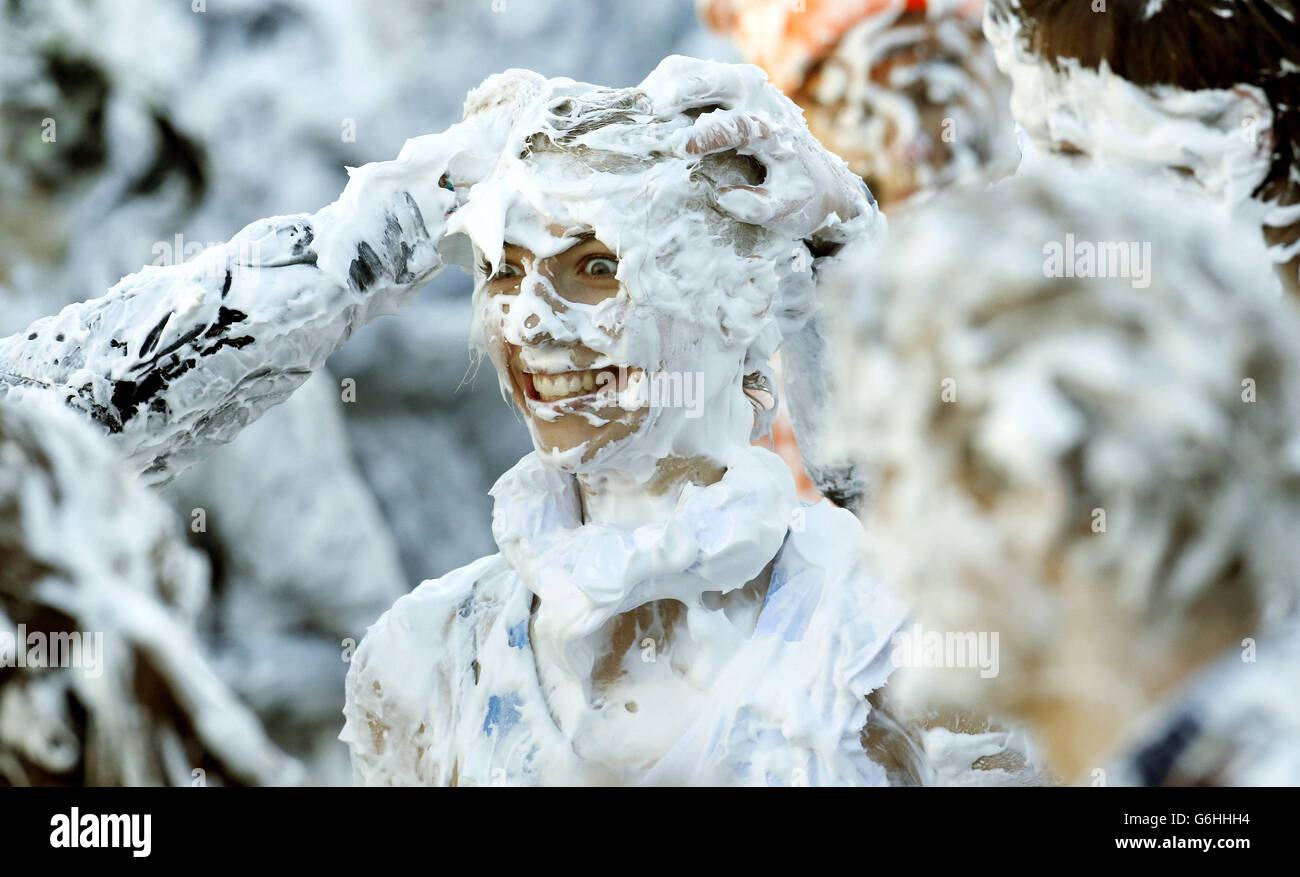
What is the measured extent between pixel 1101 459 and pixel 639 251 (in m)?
1.05

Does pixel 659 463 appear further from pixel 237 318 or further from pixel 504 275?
pixel 237 318

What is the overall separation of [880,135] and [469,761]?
6.13ft

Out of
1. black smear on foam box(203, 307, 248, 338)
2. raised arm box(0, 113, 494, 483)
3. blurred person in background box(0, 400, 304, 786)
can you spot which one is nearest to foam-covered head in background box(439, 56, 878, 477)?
raised arm box(0, 113, 494, 483)

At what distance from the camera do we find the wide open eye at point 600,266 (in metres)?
1.84

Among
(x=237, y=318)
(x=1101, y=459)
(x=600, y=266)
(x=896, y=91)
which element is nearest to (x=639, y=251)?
(x=600, y=266)

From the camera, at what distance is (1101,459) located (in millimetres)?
827

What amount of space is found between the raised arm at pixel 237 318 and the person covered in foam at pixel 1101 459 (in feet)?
3.88

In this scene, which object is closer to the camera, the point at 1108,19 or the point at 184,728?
the point at 184,728

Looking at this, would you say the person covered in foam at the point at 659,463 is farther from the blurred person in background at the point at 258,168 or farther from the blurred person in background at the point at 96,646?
the blurred person in background at the point at 258,168

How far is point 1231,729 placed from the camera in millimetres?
882

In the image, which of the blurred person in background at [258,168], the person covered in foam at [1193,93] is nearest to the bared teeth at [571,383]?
the person covered in foam at [1193,93]

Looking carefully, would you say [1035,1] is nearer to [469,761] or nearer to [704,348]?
[704,348]

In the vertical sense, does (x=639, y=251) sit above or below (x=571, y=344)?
above
